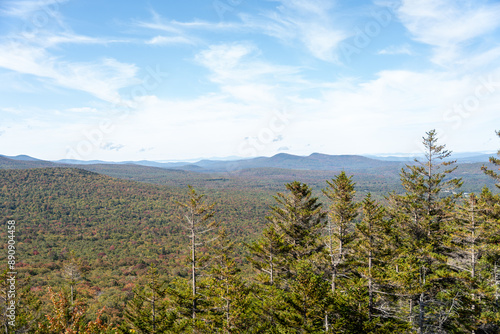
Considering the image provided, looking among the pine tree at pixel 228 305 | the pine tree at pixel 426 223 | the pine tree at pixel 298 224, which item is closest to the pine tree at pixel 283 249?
the pine tree at pixel 298 224

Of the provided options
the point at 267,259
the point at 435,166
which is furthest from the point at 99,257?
the point at 435,166

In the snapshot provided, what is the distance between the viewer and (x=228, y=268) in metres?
15.5

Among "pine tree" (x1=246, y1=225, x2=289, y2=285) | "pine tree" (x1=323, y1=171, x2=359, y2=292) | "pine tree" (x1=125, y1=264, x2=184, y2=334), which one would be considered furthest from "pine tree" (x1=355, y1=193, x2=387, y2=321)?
"pine tree" (x1=125, y1=264, x2=184, y2=334)

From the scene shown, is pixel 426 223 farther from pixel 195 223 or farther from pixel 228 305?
pixel 195 223

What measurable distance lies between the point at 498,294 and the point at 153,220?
10038 cm

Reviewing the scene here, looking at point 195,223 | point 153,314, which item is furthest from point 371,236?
point 153,314

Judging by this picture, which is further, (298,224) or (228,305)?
A: (298,224)

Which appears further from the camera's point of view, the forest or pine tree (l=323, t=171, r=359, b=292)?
pine tree (l=323, t=171, r=359, b=292)

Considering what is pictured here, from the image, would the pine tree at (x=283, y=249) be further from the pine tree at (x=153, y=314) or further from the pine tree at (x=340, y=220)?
the pine tree at (x=153, y=314)

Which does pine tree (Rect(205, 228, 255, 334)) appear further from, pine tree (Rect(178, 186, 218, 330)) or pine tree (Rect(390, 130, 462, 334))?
pine tree (Rect(390, 130, 462, 334))

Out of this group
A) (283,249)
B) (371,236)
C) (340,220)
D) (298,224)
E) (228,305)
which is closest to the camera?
(228,305)

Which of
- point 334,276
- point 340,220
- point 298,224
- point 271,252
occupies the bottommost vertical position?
point 334,276

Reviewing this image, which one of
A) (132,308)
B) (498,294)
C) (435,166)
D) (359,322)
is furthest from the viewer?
(435,166)

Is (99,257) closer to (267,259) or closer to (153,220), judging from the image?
(153,220)
